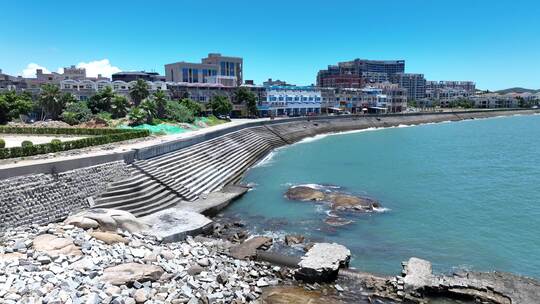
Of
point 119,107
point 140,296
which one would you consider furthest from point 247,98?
point 140,296

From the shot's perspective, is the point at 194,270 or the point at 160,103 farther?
the point at 160,103

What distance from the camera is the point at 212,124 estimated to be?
82.8m

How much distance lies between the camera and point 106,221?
25.1m

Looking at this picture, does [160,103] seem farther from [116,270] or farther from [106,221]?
[116,270]

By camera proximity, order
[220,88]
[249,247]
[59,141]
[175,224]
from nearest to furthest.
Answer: [249,247] < [175,224] < [59,141] < [220,88]

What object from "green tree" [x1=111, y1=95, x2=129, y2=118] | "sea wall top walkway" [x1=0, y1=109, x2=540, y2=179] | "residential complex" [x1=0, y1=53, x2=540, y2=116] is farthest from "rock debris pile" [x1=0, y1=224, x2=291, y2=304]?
"residential complex" [x1=0, y1=53, x2=540, y2=116]

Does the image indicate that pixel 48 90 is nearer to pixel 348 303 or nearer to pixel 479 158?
pixel 348 303

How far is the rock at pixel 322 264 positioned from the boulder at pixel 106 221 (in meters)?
10.9

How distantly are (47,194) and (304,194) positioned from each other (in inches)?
901

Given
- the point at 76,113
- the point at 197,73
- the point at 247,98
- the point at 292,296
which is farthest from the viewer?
the point at 197,73

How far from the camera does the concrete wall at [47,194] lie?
79.8 feet

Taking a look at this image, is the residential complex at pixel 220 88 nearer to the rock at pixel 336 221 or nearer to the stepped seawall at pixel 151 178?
the stepped seawall at pixel 151 178

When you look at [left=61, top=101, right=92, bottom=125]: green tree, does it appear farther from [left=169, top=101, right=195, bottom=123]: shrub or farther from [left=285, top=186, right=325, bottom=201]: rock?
[left=285, top=186, right=325, bottom=201]: rock

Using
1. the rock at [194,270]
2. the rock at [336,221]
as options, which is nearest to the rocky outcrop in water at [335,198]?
the rock at [336,221]
